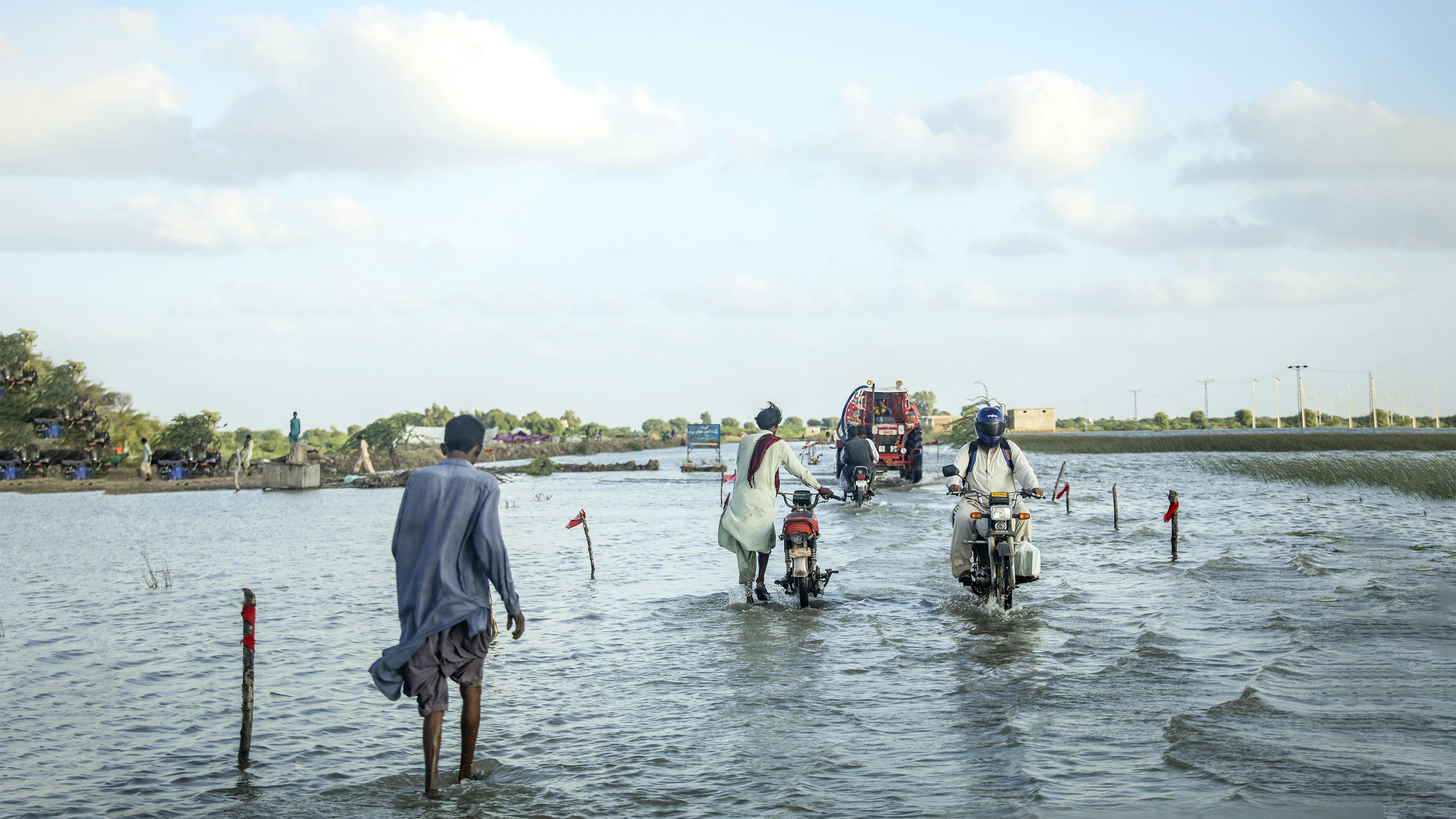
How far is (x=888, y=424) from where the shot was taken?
3272 centimetres

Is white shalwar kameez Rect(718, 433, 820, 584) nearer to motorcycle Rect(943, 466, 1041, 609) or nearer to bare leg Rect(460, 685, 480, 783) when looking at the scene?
motorcycle Rect(943, 466, 1041, 609)

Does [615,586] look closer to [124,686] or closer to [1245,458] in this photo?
[124,686]

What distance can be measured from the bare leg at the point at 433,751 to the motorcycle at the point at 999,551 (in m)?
5.54

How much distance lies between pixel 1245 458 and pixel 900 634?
2252 inches

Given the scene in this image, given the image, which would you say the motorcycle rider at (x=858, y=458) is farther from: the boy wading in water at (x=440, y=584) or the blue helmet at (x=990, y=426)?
the boy wading in water at (x=440, y=584)

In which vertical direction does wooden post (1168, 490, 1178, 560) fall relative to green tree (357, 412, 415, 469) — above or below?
below

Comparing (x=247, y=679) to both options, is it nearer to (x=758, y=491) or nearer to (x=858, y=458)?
(x=758, y=491)

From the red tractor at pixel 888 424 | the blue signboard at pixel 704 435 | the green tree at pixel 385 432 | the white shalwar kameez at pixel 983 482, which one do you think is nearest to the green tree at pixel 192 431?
the green tree at pixel 385 432

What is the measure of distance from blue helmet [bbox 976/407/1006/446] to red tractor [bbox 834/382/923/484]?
69.4ft

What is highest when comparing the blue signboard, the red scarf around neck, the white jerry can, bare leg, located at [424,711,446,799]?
the blue signboard

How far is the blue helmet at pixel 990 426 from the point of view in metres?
9.77

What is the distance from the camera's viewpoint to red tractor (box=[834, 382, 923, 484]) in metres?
32.1

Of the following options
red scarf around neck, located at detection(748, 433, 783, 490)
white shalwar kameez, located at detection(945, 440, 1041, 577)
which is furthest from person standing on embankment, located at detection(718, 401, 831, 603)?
white shalwar kameez, located at detection(945, 440, 1041, 577)

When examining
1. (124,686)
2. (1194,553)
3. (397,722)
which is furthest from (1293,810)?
(1194,553)
